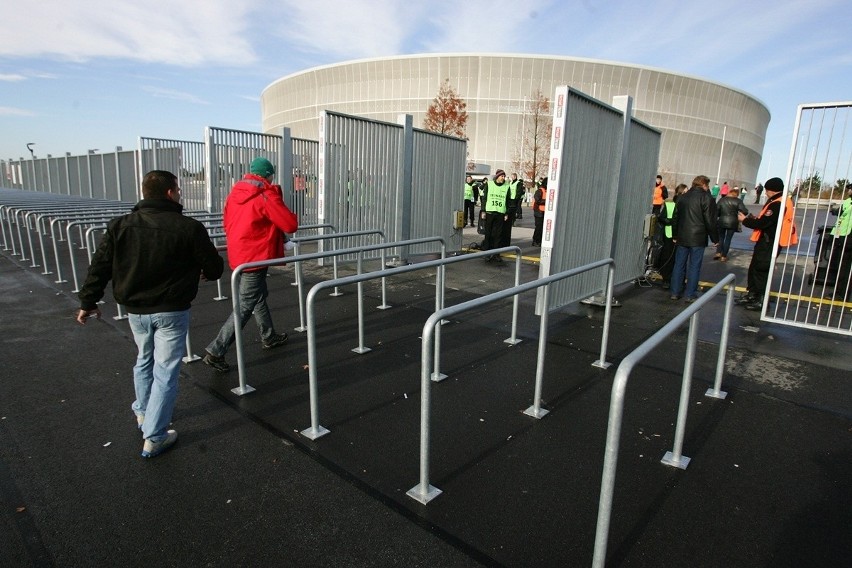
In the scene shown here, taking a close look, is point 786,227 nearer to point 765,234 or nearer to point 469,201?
point 765,234

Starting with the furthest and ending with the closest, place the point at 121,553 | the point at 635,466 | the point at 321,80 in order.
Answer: the point at 321,80 < the point at 635,466 < the point at 121,553

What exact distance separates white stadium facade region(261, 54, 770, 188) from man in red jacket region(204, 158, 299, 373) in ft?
161

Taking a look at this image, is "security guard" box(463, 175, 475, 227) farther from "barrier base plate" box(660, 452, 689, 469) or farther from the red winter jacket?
"barrier base plate" box(660, 452, 689, 469)

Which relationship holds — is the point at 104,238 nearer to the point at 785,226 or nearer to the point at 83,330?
the point at 83,330

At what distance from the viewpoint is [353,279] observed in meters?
3.66

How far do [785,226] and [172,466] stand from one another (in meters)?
7.51

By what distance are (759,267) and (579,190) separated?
3.13m

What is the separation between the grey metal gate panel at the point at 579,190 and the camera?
17.3 feet

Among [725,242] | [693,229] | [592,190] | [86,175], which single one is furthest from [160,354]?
[86,175]

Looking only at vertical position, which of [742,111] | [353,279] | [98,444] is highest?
[742,111]

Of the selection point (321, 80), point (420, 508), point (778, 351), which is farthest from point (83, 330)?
point (321, 80)

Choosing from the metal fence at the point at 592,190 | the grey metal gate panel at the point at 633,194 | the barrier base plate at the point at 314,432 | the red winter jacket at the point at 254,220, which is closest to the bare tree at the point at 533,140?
the grey metal gate panel at the point at 633,194

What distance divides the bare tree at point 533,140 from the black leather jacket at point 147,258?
133ft

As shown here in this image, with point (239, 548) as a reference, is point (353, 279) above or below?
above
